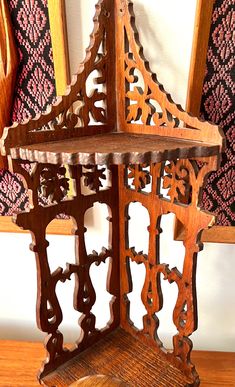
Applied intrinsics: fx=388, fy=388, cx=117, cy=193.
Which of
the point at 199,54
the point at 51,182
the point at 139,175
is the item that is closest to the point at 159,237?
the point at 139,175

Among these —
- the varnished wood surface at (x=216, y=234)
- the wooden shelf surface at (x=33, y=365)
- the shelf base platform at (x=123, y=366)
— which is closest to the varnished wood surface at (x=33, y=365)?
the wooden shelf surface at (x=33, y=365)

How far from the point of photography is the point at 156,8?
2.53 feet

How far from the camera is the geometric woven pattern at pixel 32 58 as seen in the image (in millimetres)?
792

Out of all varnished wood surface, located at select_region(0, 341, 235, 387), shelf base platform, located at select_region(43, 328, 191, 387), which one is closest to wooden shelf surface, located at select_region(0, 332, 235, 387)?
varnished wood surface, located at select_region(0, 341, 235, 387)

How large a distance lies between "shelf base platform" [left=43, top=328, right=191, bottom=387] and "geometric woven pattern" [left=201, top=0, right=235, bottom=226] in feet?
1.11

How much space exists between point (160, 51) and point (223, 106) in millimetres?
172

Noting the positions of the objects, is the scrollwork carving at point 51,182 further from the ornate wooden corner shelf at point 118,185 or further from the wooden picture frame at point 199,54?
the wooden picture frame at point 199,54

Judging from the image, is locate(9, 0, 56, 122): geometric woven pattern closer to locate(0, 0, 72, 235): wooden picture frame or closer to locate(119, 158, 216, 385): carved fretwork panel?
locate(0, 0, 72, 235): wooden picture frame

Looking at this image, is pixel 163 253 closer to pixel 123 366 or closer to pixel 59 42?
pixel 123 366

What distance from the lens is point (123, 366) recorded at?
2.68 feet

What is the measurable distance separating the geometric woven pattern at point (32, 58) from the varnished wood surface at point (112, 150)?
0.70ft

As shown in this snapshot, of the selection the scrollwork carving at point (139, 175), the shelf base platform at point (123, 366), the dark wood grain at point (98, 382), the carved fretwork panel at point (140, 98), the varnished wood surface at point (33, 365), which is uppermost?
the carved fretwork panel at point (140, 98)

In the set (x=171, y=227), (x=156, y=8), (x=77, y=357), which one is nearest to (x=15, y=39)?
(x=156, y=8)

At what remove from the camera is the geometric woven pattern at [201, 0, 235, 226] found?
75 cm
